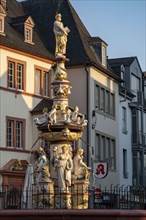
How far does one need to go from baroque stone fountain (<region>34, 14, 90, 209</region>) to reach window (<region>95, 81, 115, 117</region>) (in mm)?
21861

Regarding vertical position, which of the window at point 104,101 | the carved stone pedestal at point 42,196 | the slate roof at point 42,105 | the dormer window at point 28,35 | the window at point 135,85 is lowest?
the carved stone pedestal at point 42,196

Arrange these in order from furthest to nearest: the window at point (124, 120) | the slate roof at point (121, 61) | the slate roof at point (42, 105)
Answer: the slate roof at point (121, 61), the window at point (124, 120), the slate roof at point (42, 105)

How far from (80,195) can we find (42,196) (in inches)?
53.3

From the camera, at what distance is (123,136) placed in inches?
1918

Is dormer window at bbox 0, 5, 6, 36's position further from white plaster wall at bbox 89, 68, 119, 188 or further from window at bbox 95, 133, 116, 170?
window at bbox 95, 133, 116, 170

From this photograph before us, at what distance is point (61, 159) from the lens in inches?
794

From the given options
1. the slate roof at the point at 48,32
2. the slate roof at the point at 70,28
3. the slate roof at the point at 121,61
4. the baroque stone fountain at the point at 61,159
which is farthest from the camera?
the slate roof at the point at 121,61

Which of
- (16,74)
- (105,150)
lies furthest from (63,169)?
(105,150)

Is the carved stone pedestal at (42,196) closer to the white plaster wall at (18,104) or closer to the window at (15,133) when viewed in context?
the white plaster wall at (18,104)

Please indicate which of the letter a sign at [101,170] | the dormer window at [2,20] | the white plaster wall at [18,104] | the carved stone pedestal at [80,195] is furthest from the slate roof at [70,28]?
the carved stone pedestal at [80,195]

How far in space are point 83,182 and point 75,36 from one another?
2474 cm

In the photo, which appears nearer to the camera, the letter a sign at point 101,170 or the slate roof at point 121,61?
the letter a sign at point 101,170

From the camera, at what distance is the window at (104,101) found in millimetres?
43281
